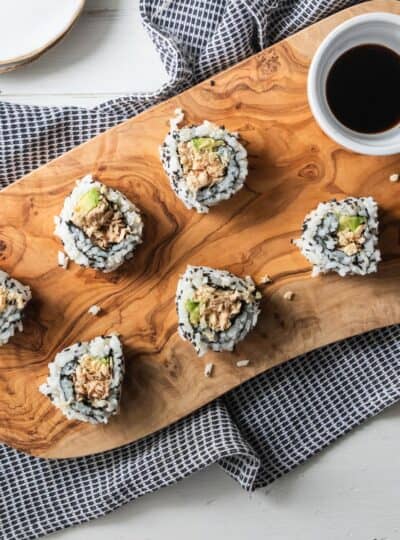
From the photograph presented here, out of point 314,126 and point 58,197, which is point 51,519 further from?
point 314,126

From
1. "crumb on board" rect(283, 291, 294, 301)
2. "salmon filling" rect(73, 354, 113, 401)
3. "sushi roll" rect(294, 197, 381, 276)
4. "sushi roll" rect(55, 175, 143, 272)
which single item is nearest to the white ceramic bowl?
"sushi roll" rect(294, 197, 381, 276)

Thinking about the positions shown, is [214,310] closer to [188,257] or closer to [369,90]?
[188,257]

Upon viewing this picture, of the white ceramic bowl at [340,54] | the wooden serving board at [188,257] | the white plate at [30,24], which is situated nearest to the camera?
the white ceramic bowl at [340,54]

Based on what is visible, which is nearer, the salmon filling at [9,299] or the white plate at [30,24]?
the salmon filling at [9,299]

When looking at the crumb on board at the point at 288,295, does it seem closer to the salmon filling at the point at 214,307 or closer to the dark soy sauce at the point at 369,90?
the salmon filling at the point at 214,307

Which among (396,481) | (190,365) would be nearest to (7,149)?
(190,365)

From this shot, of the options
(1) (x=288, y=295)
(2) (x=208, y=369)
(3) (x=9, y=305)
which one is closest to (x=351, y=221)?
(1) (x=288, y=295)

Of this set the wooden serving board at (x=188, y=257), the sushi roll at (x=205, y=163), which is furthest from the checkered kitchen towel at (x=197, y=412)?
the sushi roll at (x=205, y=163)
